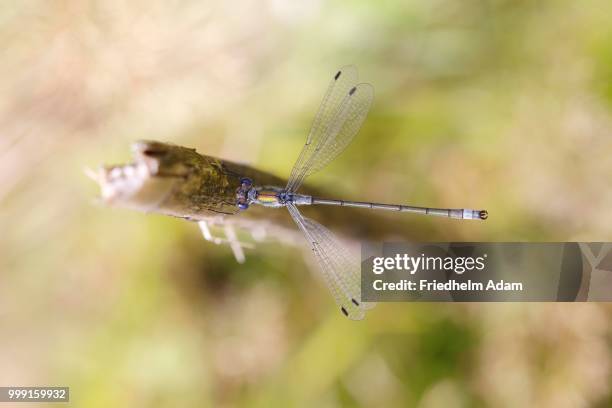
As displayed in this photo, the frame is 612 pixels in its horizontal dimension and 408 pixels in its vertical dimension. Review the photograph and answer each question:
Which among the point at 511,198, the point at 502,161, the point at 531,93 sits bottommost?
the point at 511,198

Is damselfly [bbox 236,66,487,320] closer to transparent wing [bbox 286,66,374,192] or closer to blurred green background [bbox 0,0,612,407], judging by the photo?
transparent wing [bbox 286,66,374,192]

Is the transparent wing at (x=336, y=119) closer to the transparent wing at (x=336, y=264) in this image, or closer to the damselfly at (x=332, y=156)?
the damselfly at (x=332, y=156)

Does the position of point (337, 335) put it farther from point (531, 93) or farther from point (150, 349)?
point (531, 93)

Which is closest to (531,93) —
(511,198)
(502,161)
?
(502,161)

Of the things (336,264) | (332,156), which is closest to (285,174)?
(332,156)

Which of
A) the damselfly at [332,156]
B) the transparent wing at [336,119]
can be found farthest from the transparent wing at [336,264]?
the transparent wing at [336,119]

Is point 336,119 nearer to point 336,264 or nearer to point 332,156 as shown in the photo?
point 332,156

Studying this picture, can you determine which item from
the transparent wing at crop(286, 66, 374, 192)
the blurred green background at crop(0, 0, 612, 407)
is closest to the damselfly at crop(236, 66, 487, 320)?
the transparent wing at crop(286, 66, 374, 192)
